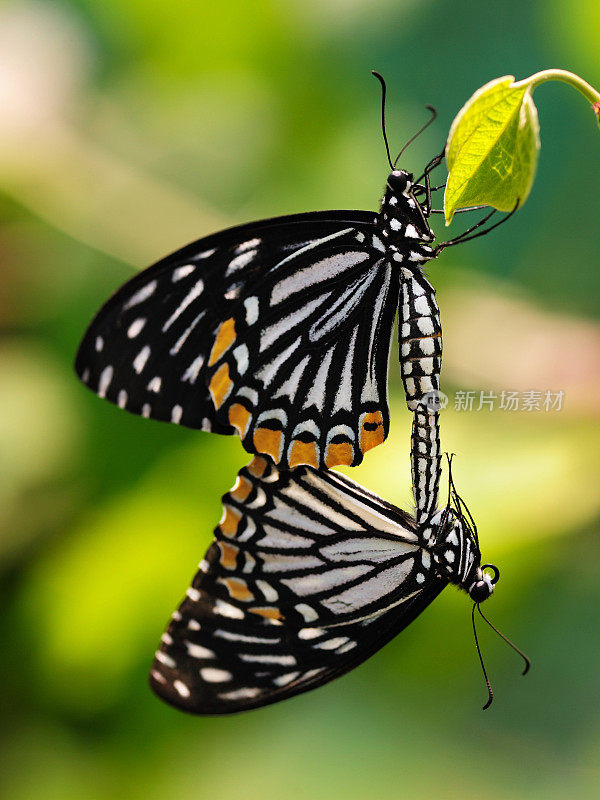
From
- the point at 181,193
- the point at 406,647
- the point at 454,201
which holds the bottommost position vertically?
the point at 406,647

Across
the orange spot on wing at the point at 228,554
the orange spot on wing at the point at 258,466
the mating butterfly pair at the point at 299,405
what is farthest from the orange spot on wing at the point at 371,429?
the orange spot on wing at the point at 228,554

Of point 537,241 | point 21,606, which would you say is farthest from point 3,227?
point 537,241

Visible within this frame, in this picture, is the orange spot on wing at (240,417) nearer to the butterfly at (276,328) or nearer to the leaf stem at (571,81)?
the butterfly at (276,328)

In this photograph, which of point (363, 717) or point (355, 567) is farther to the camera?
point (363, 717)

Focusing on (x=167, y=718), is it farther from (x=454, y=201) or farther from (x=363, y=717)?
(x=454, y=201)

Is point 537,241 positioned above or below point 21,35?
below

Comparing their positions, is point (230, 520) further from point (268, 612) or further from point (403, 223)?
point (403, 223)

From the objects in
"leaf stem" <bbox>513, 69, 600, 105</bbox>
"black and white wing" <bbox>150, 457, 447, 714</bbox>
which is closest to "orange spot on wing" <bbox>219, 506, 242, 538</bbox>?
"black and white wing" <bbox>150, 457, 447, 714</bbox>
